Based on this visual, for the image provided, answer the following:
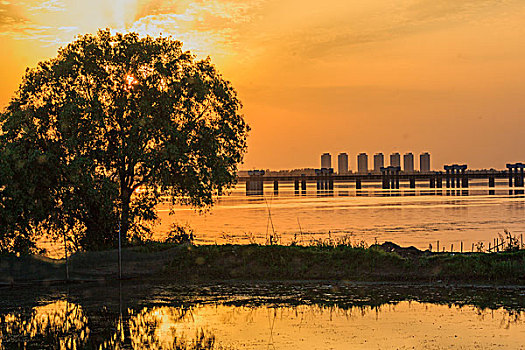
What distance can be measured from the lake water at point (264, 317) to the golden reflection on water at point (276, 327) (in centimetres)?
3

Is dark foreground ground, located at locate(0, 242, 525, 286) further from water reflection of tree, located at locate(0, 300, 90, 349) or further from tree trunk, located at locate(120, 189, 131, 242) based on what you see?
water reflection of tree, located at locate(0, 300, 90, 349)

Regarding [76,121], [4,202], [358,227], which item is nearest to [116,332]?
[4,202]

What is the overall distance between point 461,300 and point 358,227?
60.4 metres

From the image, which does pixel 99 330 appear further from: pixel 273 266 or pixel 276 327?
pixel 273 266

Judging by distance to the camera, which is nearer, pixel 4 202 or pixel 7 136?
pixel 4 202

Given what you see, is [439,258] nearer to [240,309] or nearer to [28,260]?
[240,309]

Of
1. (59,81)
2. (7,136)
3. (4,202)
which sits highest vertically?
(59,81)

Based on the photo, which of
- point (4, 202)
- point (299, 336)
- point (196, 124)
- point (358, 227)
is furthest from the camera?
point (358, 227)

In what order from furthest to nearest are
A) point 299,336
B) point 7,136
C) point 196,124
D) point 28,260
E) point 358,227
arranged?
1. point 358,227
2. point 196,124
3. point 7,136
4. point 28,260
5. point 299,336

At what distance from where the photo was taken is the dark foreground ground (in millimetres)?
28875

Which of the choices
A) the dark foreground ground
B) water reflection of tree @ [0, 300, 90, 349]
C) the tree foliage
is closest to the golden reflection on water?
water reflection of tree @ [0, 300, 90, 349]

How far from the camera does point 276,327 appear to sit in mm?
19891

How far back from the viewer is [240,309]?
23000 millimetres

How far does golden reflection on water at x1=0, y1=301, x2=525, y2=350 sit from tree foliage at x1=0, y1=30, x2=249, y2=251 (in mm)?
11448
